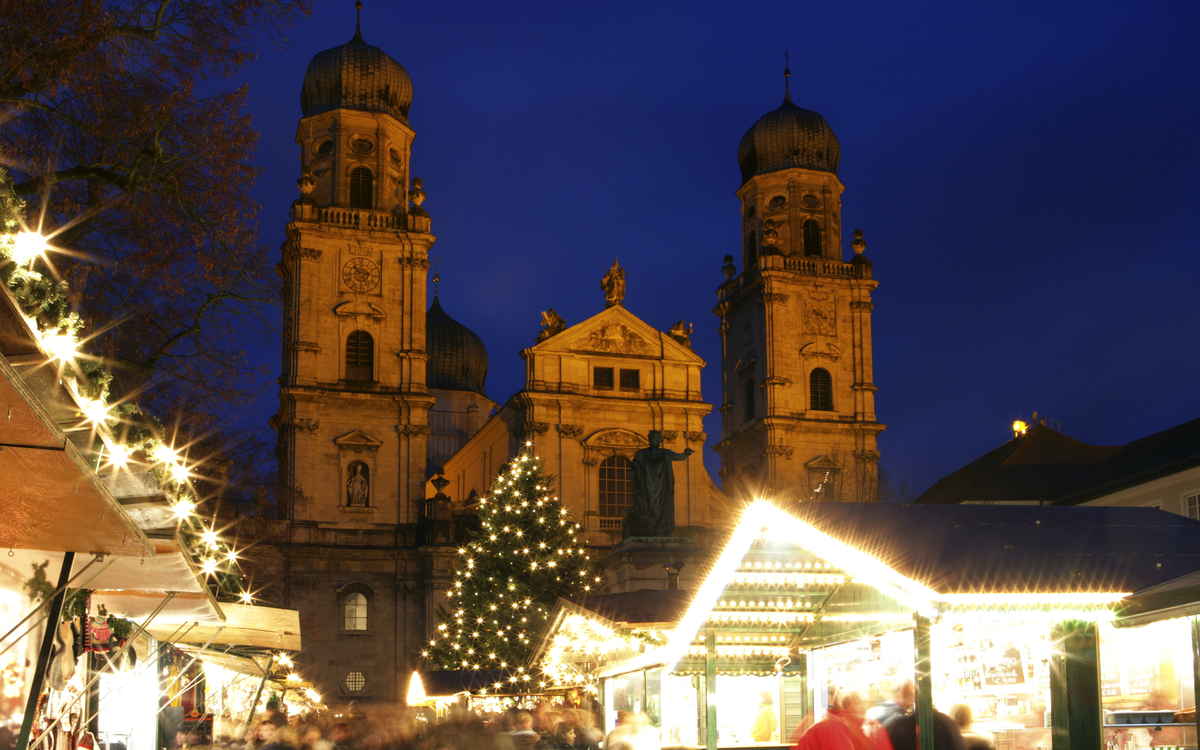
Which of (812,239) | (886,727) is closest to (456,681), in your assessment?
(886,727)

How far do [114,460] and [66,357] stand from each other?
0.81m

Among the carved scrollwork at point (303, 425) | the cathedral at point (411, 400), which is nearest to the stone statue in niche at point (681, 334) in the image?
the cathedral at point (411, 400)

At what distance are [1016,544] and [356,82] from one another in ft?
158

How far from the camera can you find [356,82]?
53.3m

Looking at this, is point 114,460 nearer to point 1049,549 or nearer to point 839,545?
point 839,545

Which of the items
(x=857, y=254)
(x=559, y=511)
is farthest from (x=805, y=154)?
(x=559, y=511)

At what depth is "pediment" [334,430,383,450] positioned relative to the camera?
48281 mm

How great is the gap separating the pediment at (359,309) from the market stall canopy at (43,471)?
4288cm

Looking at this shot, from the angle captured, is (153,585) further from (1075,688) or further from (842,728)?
(1075,688)

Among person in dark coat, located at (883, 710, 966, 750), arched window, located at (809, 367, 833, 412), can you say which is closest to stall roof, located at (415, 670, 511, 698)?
person in dark coat, located at (883, 710, 966, 750)

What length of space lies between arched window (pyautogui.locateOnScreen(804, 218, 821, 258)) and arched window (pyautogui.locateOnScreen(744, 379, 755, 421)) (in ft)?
20.9

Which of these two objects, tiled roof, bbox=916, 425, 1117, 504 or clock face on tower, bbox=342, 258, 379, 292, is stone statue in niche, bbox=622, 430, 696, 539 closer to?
tiled roof, bbox=916, 425, 1117, 504

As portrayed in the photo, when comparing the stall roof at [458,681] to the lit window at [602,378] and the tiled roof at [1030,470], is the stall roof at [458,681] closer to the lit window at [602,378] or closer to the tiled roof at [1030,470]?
the lit window at [602,378]

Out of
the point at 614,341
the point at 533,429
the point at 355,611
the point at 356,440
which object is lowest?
the point at 355,611
